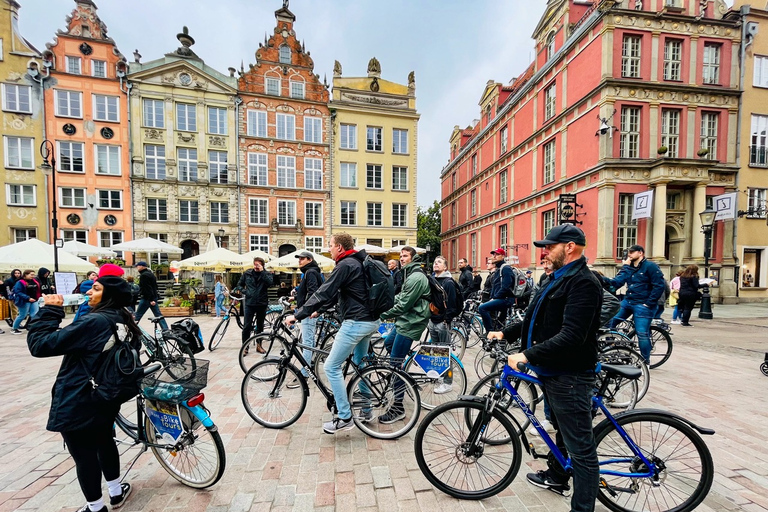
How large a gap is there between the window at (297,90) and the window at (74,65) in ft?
46.0

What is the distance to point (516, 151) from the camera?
2400cm

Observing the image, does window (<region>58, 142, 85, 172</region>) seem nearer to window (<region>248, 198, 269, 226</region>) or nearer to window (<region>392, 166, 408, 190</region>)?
window (<region>248, 198, 269, 226</region>)

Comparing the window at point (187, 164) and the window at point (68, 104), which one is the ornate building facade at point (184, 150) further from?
the window at point (68, 104)

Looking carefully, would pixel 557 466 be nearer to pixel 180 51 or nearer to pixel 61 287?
pixel 61 287

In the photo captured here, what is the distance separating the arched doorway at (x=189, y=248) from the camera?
77.4 ft

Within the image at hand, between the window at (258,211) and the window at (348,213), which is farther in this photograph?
the window at (348,213)

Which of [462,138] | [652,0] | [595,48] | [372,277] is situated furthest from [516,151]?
[372,277]

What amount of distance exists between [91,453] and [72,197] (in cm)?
2800

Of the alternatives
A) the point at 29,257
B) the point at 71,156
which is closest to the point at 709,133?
the point at 29,257

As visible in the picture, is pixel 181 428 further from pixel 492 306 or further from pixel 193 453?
pixel 492 306

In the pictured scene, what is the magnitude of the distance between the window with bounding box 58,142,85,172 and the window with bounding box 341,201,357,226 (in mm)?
18077

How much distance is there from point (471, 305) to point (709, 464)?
828 cm

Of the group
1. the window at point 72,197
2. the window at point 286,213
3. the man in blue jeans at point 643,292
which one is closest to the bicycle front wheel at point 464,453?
the man in blue jeans at point 643,292

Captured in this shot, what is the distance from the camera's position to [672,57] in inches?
647
